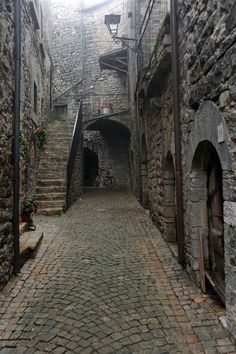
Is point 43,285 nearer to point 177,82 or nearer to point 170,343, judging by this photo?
point 170,343

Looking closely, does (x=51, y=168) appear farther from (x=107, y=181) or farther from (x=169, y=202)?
(x=107, y=181)

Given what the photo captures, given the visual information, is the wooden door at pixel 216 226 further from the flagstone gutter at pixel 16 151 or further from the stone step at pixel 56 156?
the stone step at pixel 56 156

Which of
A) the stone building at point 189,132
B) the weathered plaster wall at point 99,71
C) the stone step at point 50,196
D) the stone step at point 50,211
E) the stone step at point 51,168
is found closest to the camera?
the stone building at point 189,132

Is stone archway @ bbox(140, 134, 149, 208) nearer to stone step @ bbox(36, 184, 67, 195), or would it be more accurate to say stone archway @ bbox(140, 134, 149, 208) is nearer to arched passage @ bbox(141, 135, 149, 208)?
arched passage @ bbox(141, 135, 149, 208)

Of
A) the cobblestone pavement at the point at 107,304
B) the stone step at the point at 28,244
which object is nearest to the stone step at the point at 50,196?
the stone step at the point at 28,244

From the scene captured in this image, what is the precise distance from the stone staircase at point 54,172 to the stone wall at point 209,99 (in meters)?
4.73

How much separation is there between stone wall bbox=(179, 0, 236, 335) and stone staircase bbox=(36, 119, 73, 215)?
4.73 meters

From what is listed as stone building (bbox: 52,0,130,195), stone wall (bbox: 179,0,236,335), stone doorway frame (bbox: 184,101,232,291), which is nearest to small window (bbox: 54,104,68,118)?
stone building (bbox: 52,0,130,195)

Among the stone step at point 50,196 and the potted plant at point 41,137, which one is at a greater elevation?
the potted plant at point 41,137

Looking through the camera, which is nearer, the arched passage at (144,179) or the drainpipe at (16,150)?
the drainpipe at (16,150)

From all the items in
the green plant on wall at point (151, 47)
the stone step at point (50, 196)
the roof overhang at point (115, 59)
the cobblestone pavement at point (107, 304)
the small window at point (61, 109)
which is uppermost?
the roof overhang at point (115, 59)

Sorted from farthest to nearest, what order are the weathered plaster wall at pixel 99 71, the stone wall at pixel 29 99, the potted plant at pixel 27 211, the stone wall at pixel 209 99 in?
the weathered plaster wall at pixel 99 71 < the stone wall at pixel 29 99 < the potted plant at pixel 27 211 < the stone wall at pixel 209 99

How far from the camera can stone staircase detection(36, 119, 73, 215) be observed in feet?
26.9

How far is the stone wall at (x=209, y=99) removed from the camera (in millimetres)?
2578
